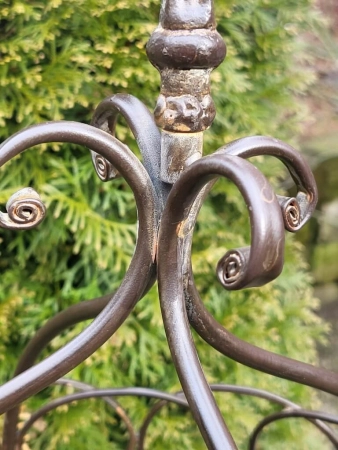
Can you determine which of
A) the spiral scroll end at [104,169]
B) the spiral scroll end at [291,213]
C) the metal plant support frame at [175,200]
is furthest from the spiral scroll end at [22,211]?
the spiral scroll end at [291,213]

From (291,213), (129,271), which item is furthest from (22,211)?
(291,213)

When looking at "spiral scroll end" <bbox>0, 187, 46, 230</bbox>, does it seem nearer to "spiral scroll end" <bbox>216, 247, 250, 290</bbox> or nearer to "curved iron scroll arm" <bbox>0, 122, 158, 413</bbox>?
"curved iron scroll arm" <bbox>0, 122, 158, 413</bbox>

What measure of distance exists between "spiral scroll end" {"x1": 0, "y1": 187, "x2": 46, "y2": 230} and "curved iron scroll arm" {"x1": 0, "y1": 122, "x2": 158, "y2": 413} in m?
0.04

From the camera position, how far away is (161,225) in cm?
46

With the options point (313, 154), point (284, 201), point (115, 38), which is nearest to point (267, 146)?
point (284, 201)

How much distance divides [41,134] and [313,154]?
1972 millimetres

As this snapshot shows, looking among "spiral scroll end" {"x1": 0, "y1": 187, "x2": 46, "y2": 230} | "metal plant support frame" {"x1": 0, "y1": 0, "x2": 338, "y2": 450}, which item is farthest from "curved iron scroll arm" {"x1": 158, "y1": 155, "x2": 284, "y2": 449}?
"spiral scroll end" {"x1": 0, "y1": 187, "x2": 46, "y2": 230}

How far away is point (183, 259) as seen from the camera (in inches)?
19.2

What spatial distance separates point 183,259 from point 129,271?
2.1 inches

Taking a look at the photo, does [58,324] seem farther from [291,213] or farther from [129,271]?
[291,213]

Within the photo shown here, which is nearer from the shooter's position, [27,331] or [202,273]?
[27,331]

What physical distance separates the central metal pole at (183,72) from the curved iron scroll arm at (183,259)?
0.17ft

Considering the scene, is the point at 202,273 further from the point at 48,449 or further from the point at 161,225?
the point at 161,225

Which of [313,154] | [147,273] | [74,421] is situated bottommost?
[74,421]
